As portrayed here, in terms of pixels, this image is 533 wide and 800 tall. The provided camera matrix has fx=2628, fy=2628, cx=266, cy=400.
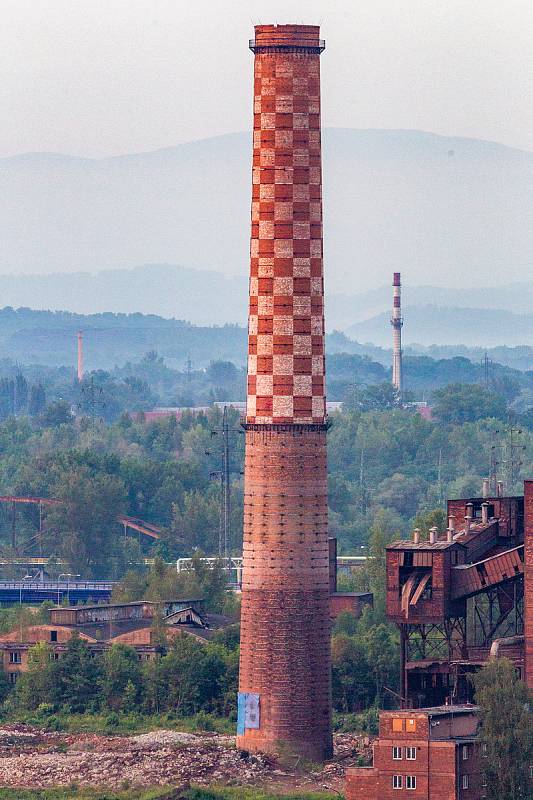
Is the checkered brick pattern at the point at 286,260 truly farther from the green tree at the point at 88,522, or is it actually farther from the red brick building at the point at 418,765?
the green tree at the point at 88,522

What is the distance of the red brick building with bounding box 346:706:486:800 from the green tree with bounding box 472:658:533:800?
323mm

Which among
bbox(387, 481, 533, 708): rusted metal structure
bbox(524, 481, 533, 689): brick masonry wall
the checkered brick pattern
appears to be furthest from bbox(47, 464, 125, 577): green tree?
bbox(524, 481, 533, 689): brick masonry wall

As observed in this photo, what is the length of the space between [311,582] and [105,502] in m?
66.8

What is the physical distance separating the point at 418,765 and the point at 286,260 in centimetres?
1525

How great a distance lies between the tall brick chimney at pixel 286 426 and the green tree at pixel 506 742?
7.69 metres

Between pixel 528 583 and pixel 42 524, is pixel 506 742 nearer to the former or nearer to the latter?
pixel 528 583

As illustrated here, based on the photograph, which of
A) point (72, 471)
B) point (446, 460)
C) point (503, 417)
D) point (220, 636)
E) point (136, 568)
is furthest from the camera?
point (503, 417)

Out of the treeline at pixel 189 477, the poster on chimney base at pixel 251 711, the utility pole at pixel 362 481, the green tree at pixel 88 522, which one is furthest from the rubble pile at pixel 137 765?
the utility pole at pixel 362 481

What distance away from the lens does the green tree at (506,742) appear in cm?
5978

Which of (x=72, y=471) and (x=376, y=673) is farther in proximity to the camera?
(x=72, y=471)

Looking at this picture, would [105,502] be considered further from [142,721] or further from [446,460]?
[142,721]

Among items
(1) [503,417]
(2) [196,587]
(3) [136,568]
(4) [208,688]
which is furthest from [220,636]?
(1) [503,417]

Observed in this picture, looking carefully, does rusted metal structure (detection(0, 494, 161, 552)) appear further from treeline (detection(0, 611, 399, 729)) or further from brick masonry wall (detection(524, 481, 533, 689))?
brick masonry wall (detection(524, 481, 533, 689))

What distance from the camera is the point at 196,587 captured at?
315 feet
